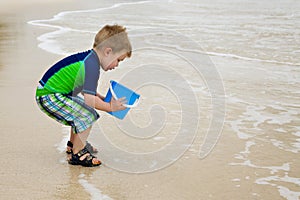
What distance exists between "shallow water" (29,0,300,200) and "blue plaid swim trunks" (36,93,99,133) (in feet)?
1.28

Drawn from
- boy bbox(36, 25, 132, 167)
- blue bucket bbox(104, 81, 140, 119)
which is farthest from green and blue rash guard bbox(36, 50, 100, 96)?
blue bucket bbox(104, 81, 140, 119)

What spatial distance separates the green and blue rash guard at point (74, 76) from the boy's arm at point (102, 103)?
0.04 metres

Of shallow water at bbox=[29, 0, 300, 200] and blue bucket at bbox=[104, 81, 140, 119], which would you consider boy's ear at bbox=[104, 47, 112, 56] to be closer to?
blue bucket at bbox=[104, 81, 140, 119]

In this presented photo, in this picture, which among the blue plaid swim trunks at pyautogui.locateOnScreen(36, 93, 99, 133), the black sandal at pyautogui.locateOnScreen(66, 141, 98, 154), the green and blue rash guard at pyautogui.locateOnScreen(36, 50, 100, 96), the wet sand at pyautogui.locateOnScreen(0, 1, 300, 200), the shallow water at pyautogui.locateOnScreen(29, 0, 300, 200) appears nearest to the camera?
the wet sand at pyautogui.locateOnScreen(0, 1, 300, 200)

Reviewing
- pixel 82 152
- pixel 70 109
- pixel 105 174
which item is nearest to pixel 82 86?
pixel 70 109

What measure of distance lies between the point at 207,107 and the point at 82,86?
207 centimetres

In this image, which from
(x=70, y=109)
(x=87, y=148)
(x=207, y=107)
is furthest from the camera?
(x=207, y=107)

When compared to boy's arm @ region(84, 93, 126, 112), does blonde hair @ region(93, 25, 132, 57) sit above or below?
above

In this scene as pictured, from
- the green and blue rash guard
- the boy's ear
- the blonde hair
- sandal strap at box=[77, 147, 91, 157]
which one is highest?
the blonde hair

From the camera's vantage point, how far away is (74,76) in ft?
11.0

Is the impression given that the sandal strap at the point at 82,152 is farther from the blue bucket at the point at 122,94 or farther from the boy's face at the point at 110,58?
the boy's face at the point at 110,58

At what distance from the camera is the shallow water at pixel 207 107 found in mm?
3566

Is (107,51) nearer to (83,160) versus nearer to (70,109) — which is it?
(70,109)

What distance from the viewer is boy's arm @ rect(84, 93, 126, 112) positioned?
10.8ft
